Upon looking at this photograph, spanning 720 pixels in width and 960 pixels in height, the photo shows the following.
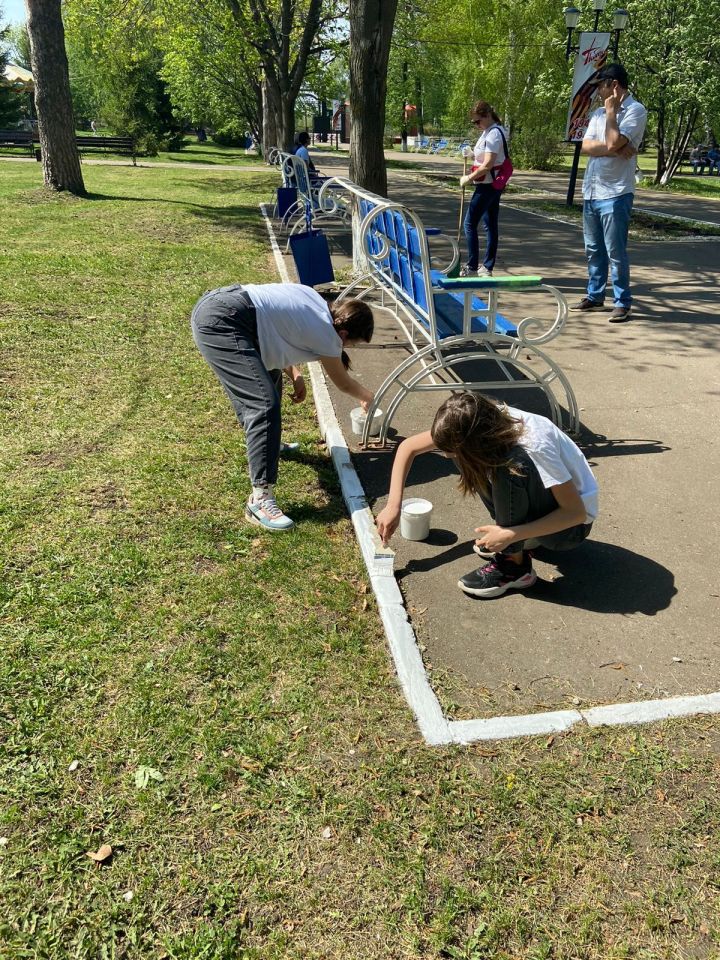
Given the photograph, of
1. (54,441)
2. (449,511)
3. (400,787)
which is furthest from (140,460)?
(400,787)

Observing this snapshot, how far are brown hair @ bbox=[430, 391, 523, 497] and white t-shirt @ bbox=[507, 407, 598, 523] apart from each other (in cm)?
7

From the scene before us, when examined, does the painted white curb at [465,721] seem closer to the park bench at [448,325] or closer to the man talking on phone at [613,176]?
the park bench at [448,325]

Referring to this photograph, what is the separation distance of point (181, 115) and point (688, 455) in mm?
43527

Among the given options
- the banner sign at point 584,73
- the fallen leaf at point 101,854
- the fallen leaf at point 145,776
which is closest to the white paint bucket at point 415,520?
the fallen leaf at point 145,776

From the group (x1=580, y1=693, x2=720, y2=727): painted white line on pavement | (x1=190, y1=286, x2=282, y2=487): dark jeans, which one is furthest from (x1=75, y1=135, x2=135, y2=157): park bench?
(x1=580, y1=693, x2=720, y2=727): painted white line on pavement

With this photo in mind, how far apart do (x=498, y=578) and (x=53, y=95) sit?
13.9 m

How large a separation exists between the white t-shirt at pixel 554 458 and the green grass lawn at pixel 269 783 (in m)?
0.91

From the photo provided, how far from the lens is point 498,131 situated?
7.76 metres

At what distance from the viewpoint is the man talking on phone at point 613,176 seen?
663 cm

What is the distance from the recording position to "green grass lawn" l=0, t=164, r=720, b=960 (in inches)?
72.7

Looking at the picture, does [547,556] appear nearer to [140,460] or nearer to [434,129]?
[140,460]

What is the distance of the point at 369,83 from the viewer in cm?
912

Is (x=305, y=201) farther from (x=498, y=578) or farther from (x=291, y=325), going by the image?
(x=498, y=578)

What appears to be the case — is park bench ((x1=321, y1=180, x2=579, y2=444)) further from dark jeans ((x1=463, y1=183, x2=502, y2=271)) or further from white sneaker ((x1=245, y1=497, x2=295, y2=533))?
dark jeans ((x1=463, y1=183, x2=502, y2=271))
